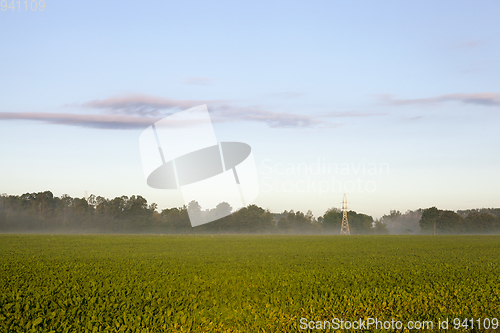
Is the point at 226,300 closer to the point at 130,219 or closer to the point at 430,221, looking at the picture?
the point at 130,219

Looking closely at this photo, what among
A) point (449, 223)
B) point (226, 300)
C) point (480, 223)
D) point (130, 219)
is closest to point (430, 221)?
point (449, 223)

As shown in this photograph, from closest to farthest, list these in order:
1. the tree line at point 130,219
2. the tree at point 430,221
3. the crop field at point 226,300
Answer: the crop field at point 226,300
the tree line at point 130,219
the tree at point 430,221

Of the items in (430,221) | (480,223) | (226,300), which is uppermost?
(430,221)

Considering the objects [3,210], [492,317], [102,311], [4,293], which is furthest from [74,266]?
[3,210]

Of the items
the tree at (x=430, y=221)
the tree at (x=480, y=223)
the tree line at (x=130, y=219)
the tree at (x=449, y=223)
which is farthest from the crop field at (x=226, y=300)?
the tree at (x=480, y=223)

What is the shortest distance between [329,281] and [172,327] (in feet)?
32.3

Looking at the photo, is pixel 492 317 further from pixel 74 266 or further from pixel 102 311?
pixel 74 266

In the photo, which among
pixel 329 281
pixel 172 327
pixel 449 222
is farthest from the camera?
pixel 449 222

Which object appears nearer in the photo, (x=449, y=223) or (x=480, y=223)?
(x=449, y=223)

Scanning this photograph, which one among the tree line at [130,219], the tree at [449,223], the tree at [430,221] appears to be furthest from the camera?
the tree at [430,221]

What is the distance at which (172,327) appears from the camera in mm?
13070

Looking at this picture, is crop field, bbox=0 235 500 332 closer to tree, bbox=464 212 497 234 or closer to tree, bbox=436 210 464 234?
tree, bbox=436 210 464 234

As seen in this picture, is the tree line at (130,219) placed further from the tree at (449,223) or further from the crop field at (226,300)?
the crop field at (226,300)

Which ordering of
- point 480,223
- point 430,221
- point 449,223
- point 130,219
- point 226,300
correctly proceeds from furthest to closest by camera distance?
point 480,223, point 430,221, point 449,223, point 130,219, point 226,300
